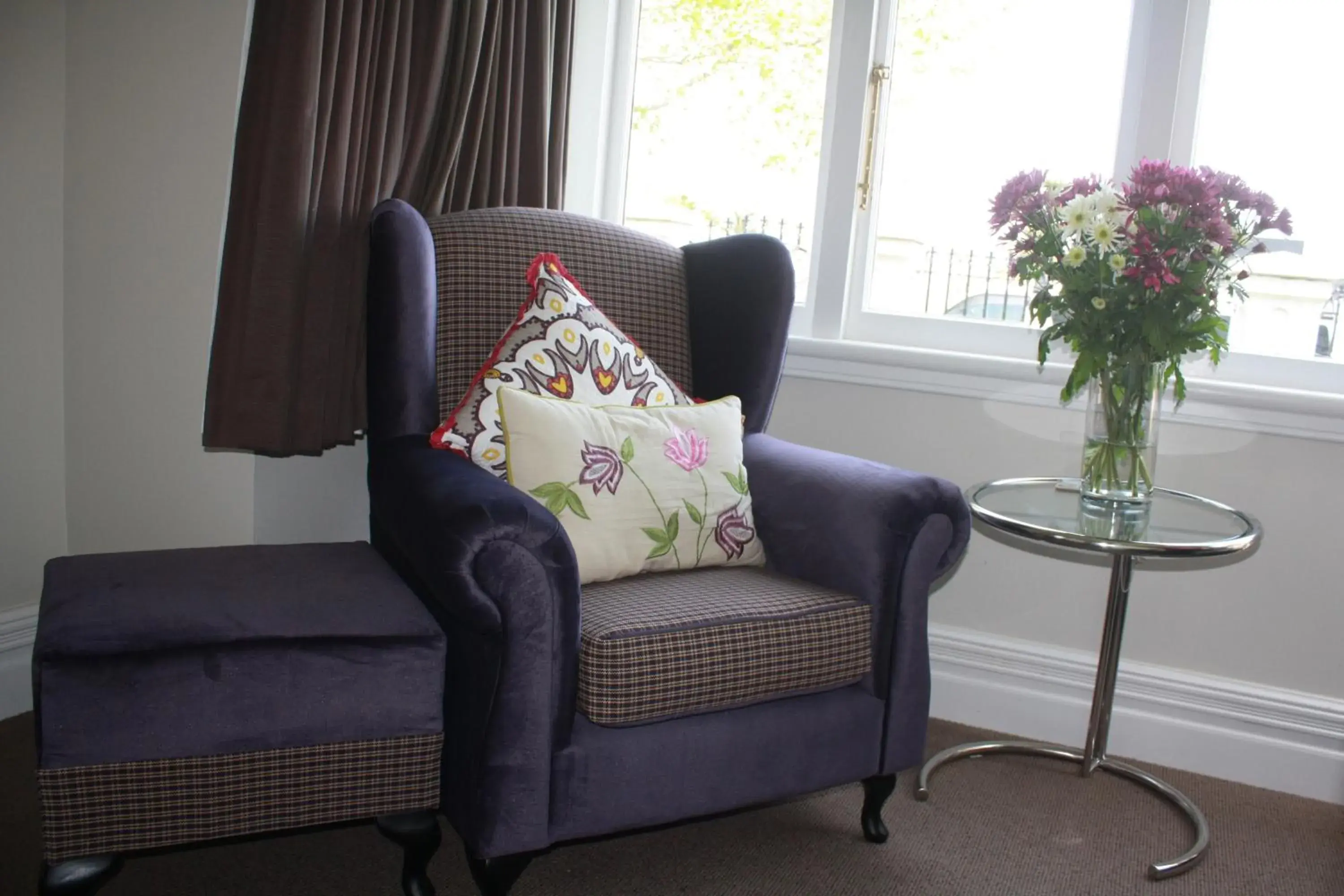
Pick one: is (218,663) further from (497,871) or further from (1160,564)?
(1160,564)

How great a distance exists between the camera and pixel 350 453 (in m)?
2.38

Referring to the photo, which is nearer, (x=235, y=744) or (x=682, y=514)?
(x=235, y=744)

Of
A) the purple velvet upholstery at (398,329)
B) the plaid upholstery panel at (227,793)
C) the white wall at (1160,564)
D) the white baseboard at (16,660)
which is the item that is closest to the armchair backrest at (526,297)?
the purple velvet upholstery at (398,329)

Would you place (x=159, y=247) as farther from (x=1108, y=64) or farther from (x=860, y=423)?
(x=1108, y=64)

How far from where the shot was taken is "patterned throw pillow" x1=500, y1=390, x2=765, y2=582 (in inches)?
67.2

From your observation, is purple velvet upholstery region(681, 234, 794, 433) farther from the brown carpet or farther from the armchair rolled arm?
the brown carpet

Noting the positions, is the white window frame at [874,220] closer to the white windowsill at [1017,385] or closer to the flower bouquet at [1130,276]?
the white windowsill at [1017,385]

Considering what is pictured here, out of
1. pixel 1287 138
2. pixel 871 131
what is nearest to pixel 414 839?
pixel 871 131

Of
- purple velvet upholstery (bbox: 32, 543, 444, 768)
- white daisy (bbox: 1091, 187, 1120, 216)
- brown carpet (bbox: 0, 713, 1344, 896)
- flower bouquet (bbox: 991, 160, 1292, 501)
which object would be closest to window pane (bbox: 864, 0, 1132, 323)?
flower bouquet (bbox: 991, 160, 1292, 501)

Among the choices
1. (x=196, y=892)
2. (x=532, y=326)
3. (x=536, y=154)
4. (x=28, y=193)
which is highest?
(x=536, y=154)

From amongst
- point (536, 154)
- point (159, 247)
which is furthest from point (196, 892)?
point (536, 154)

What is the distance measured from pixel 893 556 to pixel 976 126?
1.20 meters

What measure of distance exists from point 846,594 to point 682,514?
0.95ft

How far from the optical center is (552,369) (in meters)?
1.88
